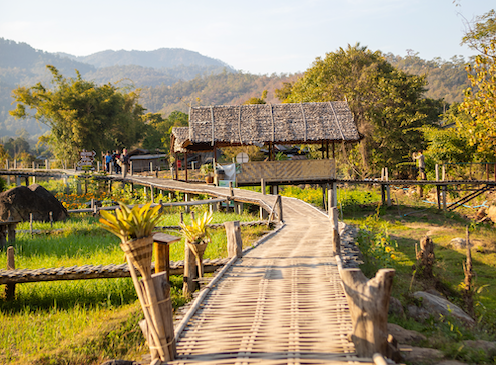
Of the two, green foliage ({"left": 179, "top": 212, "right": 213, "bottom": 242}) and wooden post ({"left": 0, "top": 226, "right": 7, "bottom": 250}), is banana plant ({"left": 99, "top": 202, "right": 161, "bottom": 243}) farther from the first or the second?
wooden post ({"left": 0, "top": 226, "right": 7, "bottom": 250})

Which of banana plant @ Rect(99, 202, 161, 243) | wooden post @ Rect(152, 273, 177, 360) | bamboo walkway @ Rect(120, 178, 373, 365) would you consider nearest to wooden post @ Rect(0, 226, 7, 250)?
bamboo walkway @ Rect(120, 178, 373, 365)

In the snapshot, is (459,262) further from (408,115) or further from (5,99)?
(5,99)

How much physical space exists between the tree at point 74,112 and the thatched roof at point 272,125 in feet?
63.4

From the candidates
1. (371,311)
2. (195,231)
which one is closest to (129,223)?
(371,311)

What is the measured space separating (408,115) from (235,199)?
1630 cm

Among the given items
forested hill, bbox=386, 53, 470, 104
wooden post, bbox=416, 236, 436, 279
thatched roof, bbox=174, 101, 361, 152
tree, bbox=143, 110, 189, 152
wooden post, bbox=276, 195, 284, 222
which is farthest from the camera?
forested hill, bbox=386, 53, 470, 104

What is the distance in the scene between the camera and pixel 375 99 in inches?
1002

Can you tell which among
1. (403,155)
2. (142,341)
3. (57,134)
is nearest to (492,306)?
(142,341)

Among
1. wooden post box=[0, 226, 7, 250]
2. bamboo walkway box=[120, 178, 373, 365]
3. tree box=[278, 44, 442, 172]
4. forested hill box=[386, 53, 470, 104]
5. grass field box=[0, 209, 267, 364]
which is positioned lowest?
grass field box=[0, 209, 267, 364]

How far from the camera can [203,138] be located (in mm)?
15633

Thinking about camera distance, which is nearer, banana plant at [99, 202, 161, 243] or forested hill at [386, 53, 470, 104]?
banana plant at [99, 202, 161, 243]

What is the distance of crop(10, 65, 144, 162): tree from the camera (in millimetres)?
31250

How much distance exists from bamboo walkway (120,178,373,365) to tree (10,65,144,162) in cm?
2990

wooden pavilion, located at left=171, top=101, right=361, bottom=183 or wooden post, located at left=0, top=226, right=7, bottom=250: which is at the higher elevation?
wooden pavilion, located at left=171, top=101, right=361, bottom=183
